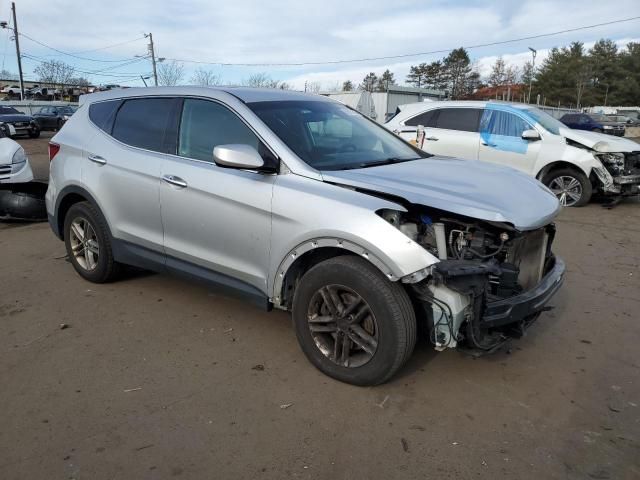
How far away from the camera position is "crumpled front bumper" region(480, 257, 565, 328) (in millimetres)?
2920

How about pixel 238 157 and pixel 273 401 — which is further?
pixel 238 157

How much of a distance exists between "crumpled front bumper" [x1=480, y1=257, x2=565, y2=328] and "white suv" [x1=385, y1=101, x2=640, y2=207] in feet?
17.3

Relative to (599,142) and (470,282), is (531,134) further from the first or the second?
(470,282)

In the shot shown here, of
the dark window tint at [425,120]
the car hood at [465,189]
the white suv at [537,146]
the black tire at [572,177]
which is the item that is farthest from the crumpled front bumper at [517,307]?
the dark window tint at [425,120]

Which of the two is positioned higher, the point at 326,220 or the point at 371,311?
the point at 326,220

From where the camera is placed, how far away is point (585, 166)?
28.6 feet

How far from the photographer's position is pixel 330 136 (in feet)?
12.8

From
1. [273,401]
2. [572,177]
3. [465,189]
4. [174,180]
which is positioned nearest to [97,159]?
[174,180]

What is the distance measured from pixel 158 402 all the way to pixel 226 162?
1.52m

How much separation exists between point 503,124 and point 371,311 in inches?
289

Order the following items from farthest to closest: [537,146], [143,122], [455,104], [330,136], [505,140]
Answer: [455,104]
[505,140]
[537,146]
[143,122]
[330,136]

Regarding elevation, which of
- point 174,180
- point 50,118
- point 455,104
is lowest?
point 50,118

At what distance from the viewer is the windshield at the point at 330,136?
3551mm

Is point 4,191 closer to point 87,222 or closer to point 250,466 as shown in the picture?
point 87,222
